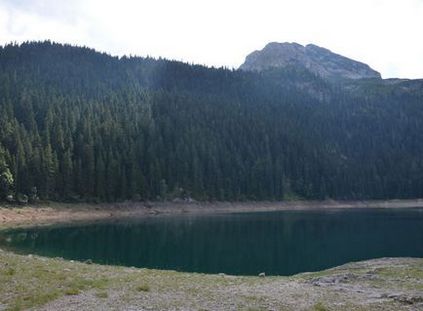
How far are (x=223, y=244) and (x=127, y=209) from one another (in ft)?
184

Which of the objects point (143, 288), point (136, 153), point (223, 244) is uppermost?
point (136, 153)

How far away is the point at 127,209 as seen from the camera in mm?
115750

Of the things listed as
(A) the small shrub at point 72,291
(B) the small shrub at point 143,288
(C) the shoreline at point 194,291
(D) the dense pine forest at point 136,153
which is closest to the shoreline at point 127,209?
(D) the dense pine forest at point 136,153

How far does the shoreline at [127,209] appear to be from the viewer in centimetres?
8850


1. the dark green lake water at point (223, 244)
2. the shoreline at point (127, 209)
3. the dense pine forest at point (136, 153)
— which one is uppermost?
the dense pine forest at point (136, 153)

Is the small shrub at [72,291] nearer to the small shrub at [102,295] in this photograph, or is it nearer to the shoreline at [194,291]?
the shoreline at [194,291]

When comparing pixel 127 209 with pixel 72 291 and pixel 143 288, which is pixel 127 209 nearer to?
pixel 143 288

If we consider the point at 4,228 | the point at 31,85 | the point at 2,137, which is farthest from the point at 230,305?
the point at 31,85

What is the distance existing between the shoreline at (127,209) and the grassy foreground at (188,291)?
53.1 meters

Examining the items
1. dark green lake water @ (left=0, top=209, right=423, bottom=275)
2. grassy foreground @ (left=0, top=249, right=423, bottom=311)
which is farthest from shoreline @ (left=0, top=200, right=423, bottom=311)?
dark green lake water @ (left=0, top=209, right=423, bottom=275)

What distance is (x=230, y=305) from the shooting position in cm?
2178

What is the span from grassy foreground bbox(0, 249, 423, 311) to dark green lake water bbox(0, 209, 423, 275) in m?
13.5

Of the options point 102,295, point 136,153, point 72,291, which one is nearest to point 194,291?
point 102,295

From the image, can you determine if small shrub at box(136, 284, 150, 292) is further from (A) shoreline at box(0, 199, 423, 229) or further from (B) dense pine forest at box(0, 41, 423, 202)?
(B) dense pine forest at box(0, 41, 423, 202)
